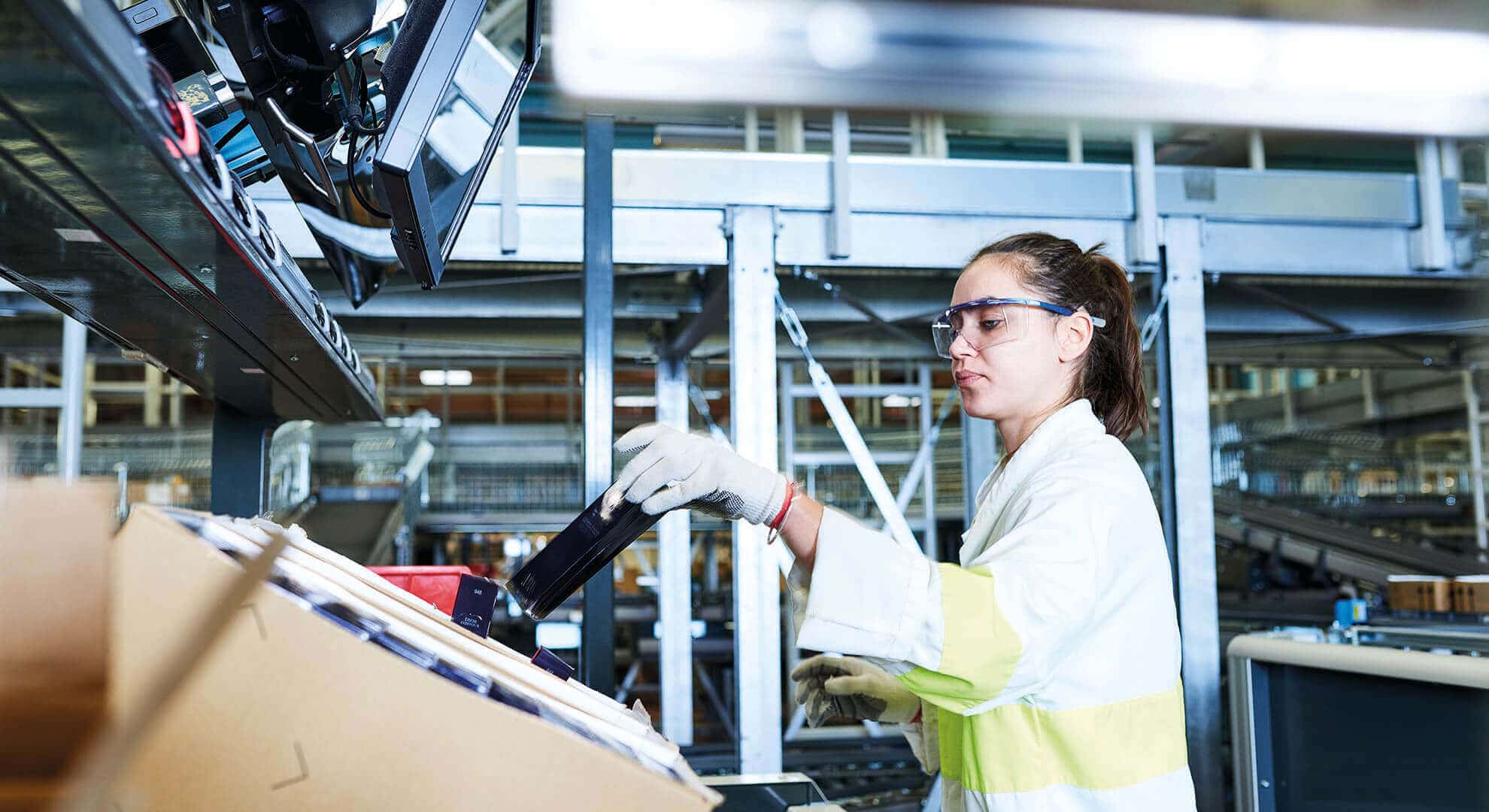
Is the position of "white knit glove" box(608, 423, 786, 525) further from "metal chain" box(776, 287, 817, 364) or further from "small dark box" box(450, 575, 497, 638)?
"metal chain" box(776, 287, 817, 364)

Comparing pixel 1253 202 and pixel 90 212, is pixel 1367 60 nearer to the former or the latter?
pixel 90 212

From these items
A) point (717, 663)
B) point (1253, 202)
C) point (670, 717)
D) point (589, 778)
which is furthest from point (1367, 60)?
point (717, 663)

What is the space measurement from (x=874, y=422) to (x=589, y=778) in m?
13.5

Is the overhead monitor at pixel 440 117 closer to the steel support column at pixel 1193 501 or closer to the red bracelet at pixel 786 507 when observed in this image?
the red bracelet at pixel 786 507

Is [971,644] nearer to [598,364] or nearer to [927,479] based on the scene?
[598,364]

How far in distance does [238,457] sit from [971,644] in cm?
257

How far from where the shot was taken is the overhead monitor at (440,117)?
54.4 inches

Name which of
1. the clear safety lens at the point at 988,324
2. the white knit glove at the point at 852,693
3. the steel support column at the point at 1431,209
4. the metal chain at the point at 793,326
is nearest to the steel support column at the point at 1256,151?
the steel support column at the point at 1431,209

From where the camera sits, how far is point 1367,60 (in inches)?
29.2

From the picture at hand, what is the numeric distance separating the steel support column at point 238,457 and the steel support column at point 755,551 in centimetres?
138

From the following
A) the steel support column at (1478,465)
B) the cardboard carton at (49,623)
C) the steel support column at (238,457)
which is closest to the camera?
the cardboard carton at (49,623)

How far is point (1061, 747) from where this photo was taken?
1.33 metres

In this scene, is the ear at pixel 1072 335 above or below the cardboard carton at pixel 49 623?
above

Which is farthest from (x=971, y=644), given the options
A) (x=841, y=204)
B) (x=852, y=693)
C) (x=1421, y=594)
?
(x=1421, y=594)
